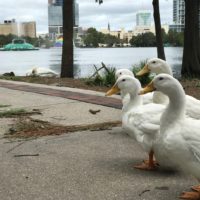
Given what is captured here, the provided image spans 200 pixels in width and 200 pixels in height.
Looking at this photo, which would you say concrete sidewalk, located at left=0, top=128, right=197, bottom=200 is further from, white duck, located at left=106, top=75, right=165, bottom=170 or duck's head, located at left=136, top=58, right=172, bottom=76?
duck's head, located at left=136, top=58, right=172, bottom=76

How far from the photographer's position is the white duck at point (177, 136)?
4.75m

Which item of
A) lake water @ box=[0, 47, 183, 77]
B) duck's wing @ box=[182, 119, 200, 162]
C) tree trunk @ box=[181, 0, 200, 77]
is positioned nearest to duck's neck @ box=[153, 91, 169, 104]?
duck's wing @ box=[182, 119, 200, 162]

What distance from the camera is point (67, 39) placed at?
18.5 m

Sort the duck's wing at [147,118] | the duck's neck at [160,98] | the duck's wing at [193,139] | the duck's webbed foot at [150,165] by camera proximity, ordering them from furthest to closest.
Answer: the duck's neck at [160,98]
the duck's webbed foot at [150,165]
the duck's wing at [147,118]
the duck's wing at [193,139]

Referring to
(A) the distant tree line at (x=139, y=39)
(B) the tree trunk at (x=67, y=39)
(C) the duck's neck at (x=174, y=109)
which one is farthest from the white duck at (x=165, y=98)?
(A) the distant tree line at (x=139, y=39)

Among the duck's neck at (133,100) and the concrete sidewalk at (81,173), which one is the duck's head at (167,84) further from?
the duck's neck at (133,100)

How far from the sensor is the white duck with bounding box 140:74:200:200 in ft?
15.6

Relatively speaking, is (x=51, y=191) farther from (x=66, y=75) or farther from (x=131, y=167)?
(x=66, y=75)

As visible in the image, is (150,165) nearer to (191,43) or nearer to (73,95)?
(73,95)

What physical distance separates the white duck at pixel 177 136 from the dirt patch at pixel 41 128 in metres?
3.04

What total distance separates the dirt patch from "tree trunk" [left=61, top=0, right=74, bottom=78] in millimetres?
9585

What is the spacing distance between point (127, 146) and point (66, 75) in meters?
12.0

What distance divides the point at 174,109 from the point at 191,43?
568 inches

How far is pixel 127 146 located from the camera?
7.17 meters
